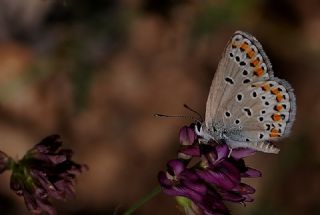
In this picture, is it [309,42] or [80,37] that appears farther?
[309,42]

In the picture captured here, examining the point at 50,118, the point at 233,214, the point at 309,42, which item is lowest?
the point at 233,214

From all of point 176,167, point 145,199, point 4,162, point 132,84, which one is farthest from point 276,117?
point 132,84

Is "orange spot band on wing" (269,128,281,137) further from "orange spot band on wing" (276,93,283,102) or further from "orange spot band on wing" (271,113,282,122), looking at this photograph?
"orange spot band on wing" (276,93,283,102)

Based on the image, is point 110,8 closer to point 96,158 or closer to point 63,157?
point 96,158

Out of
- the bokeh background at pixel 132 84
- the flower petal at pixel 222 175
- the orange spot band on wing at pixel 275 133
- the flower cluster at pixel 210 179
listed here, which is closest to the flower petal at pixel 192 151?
the flower cluster at pixel 210 179

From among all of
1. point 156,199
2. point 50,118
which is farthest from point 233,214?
point 50,118
